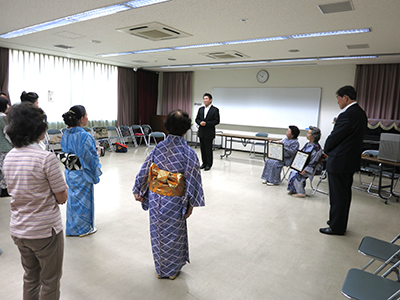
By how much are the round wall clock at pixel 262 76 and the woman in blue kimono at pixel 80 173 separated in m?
6.91

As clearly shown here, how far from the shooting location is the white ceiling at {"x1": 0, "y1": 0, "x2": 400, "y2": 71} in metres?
3.31

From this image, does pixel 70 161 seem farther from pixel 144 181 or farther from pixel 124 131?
pixel 124 131

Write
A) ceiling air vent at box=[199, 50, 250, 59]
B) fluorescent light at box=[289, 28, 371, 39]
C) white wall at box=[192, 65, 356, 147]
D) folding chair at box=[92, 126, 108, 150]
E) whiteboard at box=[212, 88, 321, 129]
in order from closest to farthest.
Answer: fluorescent light at box=[289, 28, 371, 39] < ceiling air vent at box=[199, 50, 250, 59] < white wall at box=[192, 65, 356, 147] < whiteboard at box=[212, 88, 321, 129] < folding chair at box=[92, 126, 108, 150]

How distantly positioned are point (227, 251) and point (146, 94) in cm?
839

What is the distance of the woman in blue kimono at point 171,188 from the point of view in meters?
2.15

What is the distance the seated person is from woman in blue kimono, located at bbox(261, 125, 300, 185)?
0.37 m

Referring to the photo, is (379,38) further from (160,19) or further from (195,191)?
(195,191)

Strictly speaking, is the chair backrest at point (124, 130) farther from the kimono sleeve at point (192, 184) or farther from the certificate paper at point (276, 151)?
the kimono sleeve at point (192, 184)

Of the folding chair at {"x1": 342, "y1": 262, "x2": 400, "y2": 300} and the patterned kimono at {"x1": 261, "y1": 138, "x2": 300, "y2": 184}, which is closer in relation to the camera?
the folding chair at {"x1": 342, "y1": 262, "x2": 400, "y2": 300}

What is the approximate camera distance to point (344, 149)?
3117 millimetres

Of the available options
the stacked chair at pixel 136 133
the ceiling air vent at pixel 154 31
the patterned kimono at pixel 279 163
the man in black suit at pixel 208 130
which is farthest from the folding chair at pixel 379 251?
the stacked chair at pixel 136 133

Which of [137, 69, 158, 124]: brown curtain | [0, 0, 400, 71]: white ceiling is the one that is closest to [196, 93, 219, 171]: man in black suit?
[0, 0, 400, 71]: white ceiling

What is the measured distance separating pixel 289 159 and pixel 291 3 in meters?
2.76

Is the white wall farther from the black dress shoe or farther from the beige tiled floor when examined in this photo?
the black dress shoe
